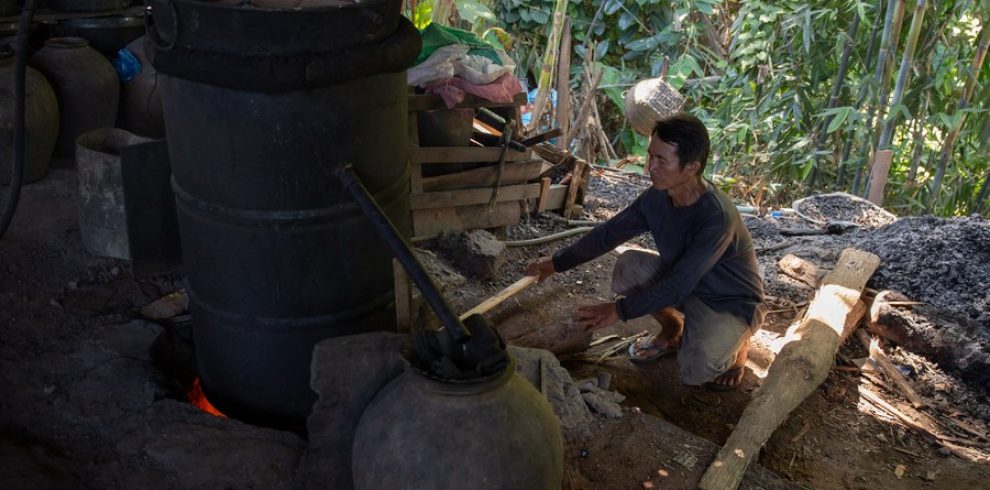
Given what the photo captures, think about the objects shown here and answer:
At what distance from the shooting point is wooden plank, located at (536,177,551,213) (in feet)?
18.4

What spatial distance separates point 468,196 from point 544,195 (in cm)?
88

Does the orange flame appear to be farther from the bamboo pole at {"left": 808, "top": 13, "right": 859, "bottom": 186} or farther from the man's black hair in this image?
the bamboo pole at {"left": 808, "top": 13, "right": 859, "bottom": 186}

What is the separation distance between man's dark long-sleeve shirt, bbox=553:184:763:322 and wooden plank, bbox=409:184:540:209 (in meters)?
1.31

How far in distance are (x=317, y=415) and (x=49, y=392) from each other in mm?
1197

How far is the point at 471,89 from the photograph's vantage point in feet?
15.7

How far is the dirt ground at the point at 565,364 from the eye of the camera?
2.69 metres

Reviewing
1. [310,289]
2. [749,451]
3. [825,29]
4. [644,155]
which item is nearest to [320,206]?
[310,289]

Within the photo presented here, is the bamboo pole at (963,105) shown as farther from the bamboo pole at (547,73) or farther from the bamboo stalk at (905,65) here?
the bamboo pole at (547,73)

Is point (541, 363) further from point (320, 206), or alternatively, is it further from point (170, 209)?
point (170, 209)

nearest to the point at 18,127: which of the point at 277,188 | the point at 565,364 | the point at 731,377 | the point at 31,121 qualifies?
the point at 31,121

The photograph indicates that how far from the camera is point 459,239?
4.88m

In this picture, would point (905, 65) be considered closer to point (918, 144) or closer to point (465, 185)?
point (918, 144)

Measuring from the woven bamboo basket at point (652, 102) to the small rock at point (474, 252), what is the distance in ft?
9.41

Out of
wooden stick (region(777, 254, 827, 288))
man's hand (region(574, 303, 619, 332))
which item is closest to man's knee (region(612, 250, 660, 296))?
man's hand (region(574, 303, 619, 332))
